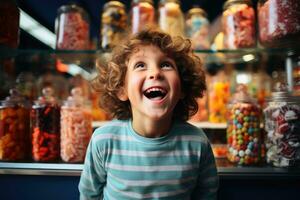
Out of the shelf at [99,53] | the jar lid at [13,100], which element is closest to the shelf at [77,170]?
the jar lid at [13,100]

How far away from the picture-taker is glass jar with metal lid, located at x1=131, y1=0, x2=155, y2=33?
1.11 meters

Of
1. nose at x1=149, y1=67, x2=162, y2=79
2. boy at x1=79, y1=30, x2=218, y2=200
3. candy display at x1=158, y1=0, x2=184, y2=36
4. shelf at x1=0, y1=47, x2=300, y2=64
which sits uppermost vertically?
candy display at x1=158, y1=0, x2=184, y2=36

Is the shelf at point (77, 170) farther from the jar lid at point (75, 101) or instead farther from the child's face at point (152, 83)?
the child's face at point (152, 83)

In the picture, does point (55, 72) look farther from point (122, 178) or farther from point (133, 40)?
point (122, 178)

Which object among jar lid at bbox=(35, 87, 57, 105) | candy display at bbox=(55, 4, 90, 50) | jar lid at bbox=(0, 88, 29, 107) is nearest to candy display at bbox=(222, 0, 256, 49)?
candy display at bbox=(55, 4, 90, 50)

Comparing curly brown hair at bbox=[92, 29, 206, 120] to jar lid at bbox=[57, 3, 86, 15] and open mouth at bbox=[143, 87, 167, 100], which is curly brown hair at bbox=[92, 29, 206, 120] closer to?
open mouth at bbox=[143, 87, 167, 100]

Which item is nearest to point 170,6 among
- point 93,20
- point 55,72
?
point 93,20

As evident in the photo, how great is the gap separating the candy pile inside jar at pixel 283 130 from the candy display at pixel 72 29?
2.61 feet

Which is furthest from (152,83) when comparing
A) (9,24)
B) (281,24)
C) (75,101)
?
(9,24)

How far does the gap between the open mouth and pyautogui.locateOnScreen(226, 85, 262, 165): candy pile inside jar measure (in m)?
0.38

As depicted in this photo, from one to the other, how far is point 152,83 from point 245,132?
443 millimetres

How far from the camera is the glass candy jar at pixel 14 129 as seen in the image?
36.7 inches

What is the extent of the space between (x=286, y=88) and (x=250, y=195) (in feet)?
1.29

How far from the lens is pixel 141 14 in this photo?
1.12m
